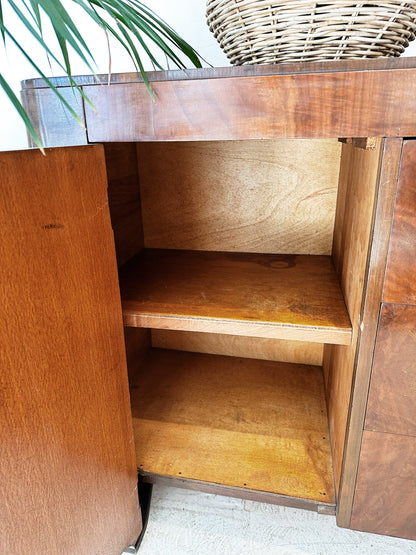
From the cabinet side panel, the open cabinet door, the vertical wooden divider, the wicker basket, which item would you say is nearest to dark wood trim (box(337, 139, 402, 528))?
the cabinet side panel

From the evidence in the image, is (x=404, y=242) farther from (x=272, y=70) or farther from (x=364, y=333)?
(x=272, y=70)

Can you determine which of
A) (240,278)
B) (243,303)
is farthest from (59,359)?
(240,278)

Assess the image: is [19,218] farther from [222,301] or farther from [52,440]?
[222,301]

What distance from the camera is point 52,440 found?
52cm

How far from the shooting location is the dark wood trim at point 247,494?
721 mm

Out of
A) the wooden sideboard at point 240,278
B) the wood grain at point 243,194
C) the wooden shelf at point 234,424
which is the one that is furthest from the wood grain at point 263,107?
the wooden shelf at point 234,424

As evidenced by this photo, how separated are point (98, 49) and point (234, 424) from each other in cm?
102

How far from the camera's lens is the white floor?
806 mm

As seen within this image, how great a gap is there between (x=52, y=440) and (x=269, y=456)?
0.48 m

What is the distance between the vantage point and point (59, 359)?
1.72 feet

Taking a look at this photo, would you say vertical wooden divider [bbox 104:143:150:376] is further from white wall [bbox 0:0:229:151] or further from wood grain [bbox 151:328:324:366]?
white wall [bbox 0:0:229:151]

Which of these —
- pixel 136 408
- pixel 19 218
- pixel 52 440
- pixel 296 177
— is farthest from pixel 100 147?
pixel 136 408

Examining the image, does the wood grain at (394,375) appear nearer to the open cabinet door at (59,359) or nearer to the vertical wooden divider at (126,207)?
the open cabinet door at (59,359)

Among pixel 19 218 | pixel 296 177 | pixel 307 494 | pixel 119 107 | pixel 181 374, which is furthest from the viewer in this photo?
pixel 181 374
